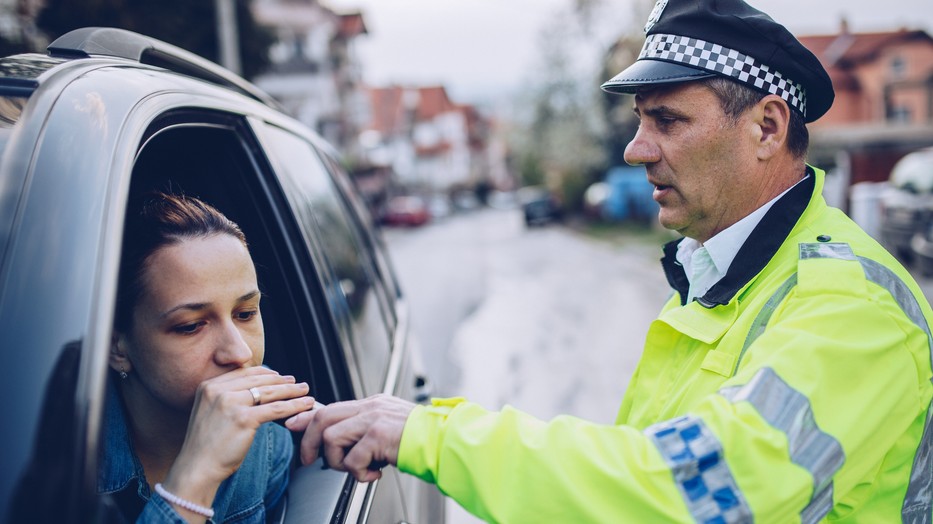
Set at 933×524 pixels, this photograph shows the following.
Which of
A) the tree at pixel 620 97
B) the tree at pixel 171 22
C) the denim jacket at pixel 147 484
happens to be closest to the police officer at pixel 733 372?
the denim jacket at pixel 147 484

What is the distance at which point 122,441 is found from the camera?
4.86ft

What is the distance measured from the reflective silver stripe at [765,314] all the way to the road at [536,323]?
7.40 feet

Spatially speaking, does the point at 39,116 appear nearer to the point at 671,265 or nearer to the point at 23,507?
the point at 23,507

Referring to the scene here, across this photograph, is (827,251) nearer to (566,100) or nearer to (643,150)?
(643,150)

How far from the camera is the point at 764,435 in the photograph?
1185mm

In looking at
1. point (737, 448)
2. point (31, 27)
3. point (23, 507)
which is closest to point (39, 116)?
point (23, 507)

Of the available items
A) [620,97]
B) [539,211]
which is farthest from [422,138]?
[620,97]

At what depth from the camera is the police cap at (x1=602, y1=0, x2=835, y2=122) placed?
5.37 feet

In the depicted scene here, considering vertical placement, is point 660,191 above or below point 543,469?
above

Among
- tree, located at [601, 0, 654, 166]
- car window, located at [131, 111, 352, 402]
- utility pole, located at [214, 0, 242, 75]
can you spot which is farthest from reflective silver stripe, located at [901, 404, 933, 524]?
tree, located at [601, 0, 654, 166]

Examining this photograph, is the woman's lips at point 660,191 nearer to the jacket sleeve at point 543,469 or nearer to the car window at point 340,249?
the jacket sleeve at point 543,469

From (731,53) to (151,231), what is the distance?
4.10ft

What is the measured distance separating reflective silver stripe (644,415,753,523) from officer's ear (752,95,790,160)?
2.63 feet

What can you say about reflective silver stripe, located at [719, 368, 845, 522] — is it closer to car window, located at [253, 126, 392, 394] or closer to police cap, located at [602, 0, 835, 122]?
police cap, located at [602, 0, 835, 122]
